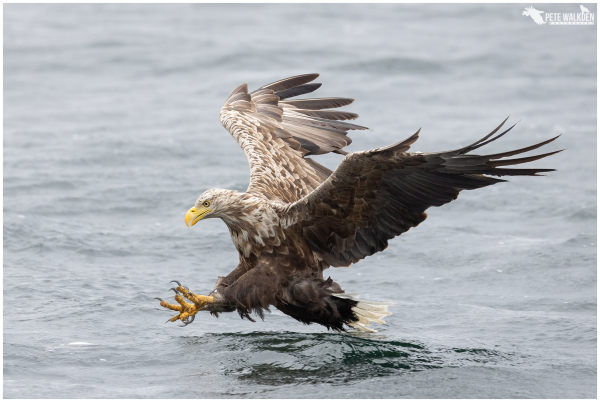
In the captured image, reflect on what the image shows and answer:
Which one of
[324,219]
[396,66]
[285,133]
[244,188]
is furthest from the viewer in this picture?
[396,66]

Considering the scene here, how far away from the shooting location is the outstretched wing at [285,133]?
25.2 feet

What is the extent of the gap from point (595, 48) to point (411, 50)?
12.5 ft

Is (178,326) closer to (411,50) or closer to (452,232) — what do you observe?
(452,232)

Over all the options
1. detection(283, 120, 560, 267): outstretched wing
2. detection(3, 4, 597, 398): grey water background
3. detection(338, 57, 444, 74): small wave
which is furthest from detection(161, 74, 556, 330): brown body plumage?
detection(338, 57, 444, 74): small wave

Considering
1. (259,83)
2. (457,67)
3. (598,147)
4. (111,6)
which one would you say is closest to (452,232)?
(598,147)

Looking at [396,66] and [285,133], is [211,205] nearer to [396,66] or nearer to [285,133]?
[285,133]

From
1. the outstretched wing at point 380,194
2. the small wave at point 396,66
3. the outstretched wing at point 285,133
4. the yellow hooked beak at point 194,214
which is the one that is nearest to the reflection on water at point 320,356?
the outstretched wing at point 380,194

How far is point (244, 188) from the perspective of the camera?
11.8 m

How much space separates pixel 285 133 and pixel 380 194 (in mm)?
2421

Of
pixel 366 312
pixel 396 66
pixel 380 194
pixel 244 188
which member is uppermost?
pixel 396 66

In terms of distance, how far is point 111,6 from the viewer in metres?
22.4

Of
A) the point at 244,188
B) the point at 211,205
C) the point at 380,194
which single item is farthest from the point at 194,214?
the point at 244,188

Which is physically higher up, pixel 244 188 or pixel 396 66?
pixel 396 66

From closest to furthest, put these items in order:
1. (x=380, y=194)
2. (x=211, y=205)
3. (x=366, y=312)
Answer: (x=380, y=194) < (x=211, y=205) < (x=366, y=312)
